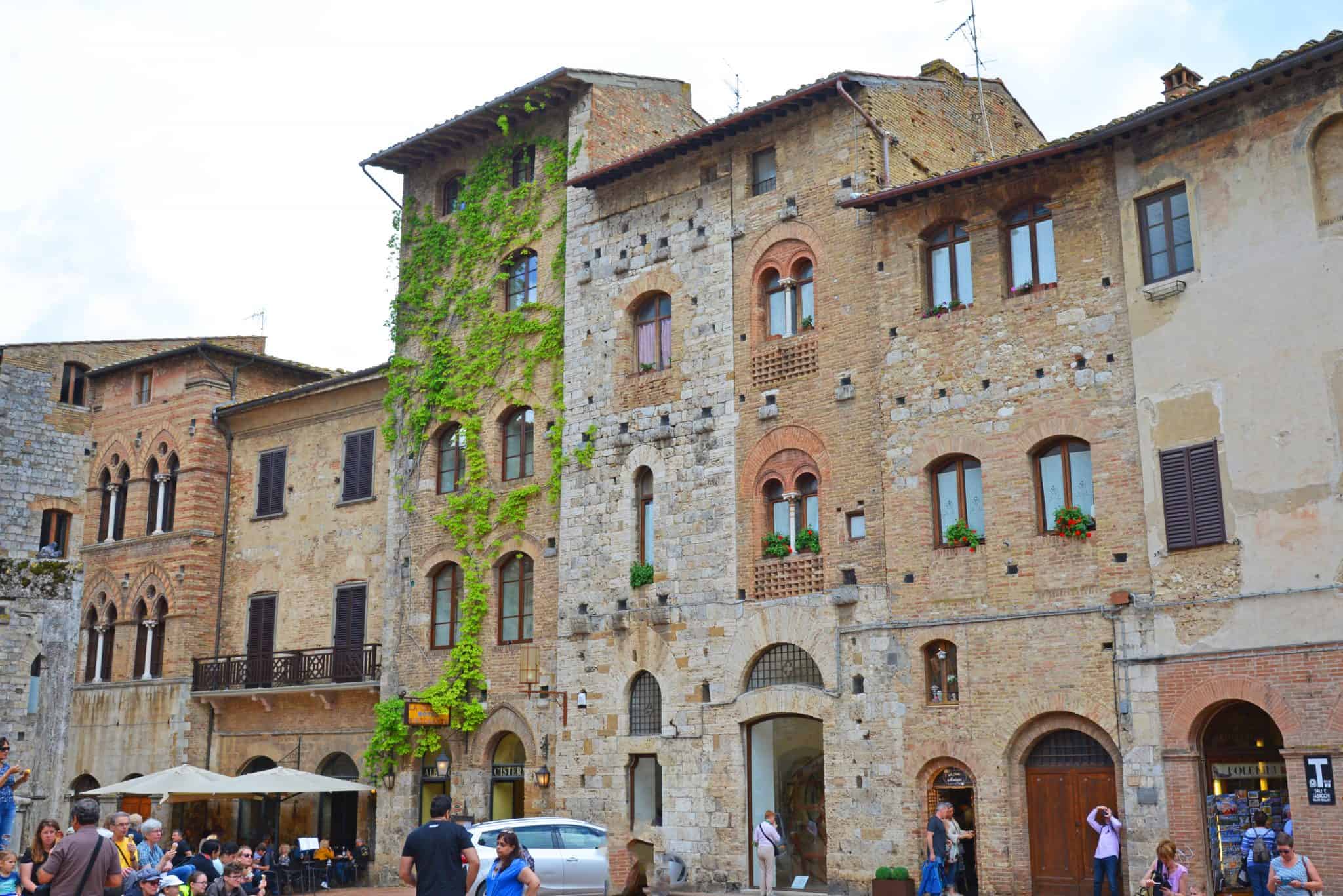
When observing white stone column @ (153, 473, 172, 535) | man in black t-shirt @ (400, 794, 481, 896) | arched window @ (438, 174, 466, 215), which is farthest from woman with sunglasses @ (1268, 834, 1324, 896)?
white stone column @ (153, 473, 172, 535)

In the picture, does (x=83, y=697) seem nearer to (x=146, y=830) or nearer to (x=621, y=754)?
(x=621, y=754)

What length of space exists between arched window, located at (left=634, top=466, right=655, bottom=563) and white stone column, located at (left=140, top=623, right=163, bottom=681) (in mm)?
14831

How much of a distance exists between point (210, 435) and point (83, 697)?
24.4 ft

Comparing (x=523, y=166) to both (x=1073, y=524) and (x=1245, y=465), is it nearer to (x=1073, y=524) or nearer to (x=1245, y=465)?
(x=1073, y=524)

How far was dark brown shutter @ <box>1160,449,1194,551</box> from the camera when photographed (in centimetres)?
1903

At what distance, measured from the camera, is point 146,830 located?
13445mm

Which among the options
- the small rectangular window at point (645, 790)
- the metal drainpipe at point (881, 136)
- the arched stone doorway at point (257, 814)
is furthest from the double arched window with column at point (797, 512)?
the arched stone doorway at point (257, 814)

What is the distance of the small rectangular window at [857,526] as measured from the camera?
886 inches

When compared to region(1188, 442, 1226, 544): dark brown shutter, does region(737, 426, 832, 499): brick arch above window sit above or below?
above

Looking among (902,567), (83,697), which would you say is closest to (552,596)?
(902,567)

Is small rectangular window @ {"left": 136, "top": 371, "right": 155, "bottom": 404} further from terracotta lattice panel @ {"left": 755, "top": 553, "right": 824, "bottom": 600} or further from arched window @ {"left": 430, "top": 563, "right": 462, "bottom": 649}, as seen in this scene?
terracotta lattice panel @ {"left": 755, "top": 553, "right": 824, "bottom": 600}

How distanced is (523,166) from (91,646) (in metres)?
17.2

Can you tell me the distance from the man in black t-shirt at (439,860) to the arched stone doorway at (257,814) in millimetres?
20305

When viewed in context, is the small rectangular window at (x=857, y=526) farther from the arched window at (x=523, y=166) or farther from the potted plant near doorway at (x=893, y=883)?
the arched window at (x=523, y=166)
